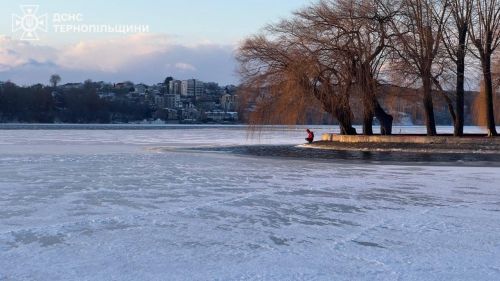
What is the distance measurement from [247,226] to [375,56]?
25416 millimetres

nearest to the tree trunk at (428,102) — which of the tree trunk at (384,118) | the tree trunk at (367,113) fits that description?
the tree trunk at (384,118)

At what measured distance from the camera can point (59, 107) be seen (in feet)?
456

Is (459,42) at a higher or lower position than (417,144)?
higher

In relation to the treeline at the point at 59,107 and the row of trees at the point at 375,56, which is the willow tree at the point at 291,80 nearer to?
the row of trees at the point at 375,56

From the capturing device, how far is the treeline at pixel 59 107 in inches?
5064

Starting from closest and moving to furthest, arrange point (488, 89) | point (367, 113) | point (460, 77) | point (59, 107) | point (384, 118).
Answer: point (488, 89) → point (460, 77) → point (367, 113) → point (384, 118) → point (59, 107)

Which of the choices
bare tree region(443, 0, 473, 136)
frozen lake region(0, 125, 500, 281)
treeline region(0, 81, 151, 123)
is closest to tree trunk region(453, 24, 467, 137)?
bare tree region(443, 0, 473, 136)

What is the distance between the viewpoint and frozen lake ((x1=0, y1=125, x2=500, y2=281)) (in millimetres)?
6684

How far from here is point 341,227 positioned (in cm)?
904

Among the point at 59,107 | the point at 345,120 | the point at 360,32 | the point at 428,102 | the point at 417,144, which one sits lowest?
the point at 417,144

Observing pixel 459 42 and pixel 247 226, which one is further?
pixel 459 42

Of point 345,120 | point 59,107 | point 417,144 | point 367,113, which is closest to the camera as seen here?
point 417,144

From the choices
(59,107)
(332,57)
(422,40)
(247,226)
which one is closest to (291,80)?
(332,57)

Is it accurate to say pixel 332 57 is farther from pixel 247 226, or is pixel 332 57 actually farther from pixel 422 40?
pixel 247 226
